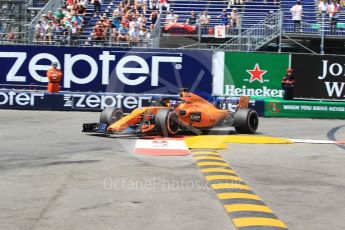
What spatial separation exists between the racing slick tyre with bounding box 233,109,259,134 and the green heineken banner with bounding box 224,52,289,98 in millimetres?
8521

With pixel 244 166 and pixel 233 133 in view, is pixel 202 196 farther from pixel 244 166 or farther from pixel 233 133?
pixel 233 133

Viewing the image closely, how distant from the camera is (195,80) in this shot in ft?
81.0

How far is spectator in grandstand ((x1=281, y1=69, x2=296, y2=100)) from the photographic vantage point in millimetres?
23469

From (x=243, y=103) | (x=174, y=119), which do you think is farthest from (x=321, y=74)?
(x=174, y=119)

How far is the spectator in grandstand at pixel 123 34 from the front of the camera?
2544cm

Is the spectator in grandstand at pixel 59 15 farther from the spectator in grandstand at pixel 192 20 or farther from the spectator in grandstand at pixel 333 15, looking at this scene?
the spectator in grandstand at pixel 333 15

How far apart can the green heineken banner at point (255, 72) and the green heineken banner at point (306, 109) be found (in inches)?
76.7

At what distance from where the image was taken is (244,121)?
620 inches

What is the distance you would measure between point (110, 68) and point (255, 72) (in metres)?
5.91

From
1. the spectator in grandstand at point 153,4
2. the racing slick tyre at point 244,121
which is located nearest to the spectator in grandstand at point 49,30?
the spectator in grandstand at point 153,4

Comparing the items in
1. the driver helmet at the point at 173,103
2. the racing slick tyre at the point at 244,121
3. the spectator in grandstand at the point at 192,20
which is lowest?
the racing slick tyre at the point at 244,121

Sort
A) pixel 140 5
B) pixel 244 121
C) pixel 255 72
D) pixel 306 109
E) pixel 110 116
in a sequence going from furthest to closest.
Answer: pixel 140 5 < pixel 255 72 < pixel 306 109 < pixel 244 121 < pixel 110 116

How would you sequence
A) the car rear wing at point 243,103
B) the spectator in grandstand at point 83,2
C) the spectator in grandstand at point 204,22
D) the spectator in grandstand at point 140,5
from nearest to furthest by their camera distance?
the car rear wing at point 243,103
the spectator in grandstand at point 204,22
the spectator in grandstand at point 140,5
the spectator in grandstand at point 83,2

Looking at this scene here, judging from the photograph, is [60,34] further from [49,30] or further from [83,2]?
[83,2]
